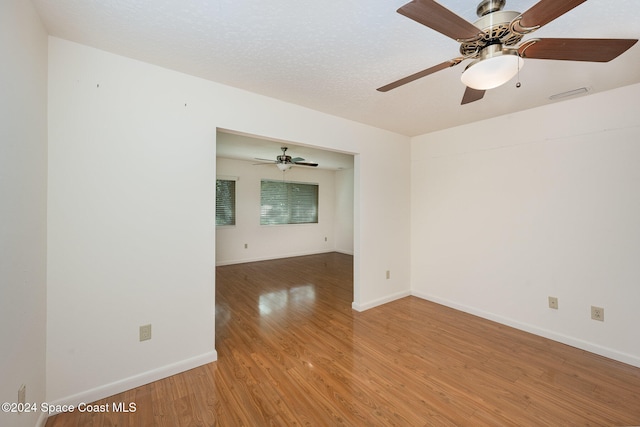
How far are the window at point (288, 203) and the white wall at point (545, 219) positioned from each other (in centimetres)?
385

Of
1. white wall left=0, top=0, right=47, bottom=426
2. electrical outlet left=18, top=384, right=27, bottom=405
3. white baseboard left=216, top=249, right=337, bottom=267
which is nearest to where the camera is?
white wall left=0, top=0, right=47, bottom=426

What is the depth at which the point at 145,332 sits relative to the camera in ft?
6.37

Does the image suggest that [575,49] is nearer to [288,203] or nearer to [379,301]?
[379,301]

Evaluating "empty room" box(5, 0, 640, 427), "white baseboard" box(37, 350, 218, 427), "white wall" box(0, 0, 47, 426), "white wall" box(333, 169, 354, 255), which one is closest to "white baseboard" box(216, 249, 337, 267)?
"white wall" box(333, 169, 354, 255)

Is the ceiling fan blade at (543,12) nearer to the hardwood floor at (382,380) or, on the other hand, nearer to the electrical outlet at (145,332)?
the hardwood floor at (382,380)

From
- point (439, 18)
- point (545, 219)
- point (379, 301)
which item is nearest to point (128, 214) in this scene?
point (439, 18)

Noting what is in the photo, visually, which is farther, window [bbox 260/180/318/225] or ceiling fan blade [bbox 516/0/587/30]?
window [bbox 260/180/318/225]

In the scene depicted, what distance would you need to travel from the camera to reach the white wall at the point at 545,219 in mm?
2289

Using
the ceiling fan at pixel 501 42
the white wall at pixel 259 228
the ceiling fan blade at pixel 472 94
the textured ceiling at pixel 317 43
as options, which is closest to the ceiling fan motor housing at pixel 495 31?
the ceiling fan at pixel 501 42

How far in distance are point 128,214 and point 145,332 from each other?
2.94ft

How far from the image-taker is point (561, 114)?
259 cm

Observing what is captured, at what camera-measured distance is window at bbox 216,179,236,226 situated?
5828mm

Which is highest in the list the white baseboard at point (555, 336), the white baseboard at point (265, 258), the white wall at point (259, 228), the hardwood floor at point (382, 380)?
the white wall at point (259, 228)

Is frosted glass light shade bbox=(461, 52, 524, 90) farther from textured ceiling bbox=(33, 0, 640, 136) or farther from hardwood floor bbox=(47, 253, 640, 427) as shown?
hardwood floor bbox=(47, 253, 640, 427)
